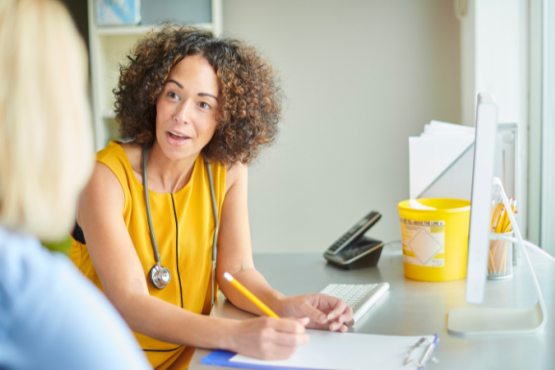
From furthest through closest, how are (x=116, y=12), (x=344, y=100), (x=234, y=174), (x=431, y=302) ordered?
(x=344, y=100), (x=116, y=12), (x=234, y=174), (x=431, y=302)

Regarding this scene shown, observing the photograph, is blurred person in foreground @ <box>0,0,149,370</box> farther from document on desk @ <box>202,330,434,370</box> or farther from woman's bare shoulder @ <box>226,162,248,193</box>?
woman's bare shoulder @ <box>226,162,248,193</box>

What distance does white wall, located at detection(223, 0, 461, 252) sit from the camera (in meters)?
2.52

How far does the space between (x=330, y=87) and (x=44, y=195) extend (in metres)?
2.28

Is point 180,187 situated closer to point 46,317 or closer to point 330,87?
point 46,317

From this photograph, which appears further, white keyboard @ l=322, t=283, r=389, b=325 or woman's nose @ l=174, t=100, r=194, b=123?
woman's nose @ l=174, t=100, r=194, b=123

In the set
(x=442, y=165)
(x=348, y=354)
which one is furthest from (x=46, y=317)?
(x=442, y=165)

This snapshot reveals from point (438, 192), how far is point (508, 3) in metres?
0.96

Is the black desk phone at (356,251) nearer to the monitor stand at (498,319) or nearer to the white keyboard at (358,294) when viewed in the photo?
the white keyboard at (358,294)

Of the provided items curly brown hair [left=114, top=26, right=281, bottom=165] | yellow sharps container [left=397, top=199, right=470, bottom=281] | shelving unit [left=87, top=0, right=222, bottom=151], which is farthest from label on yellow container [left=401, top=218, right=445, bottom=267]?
shelving unit [left=87, top=0, right=222, bottom=151]

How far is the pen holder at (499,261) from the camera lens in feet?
4.31

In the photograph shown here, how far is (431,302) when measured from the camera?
116 centimetres

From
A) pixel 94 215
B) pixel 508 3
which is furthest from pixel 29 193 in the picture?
pixel 508 3

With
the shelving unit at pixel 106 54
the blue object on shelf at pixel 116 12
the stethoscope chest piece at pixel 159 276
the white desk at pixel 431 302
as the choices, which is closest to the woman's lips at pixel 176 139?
the stethoscope chest piece at pixel 159 276

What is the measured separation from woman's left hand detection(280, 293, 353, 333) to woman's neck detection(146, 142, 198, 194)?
46 centimetres
